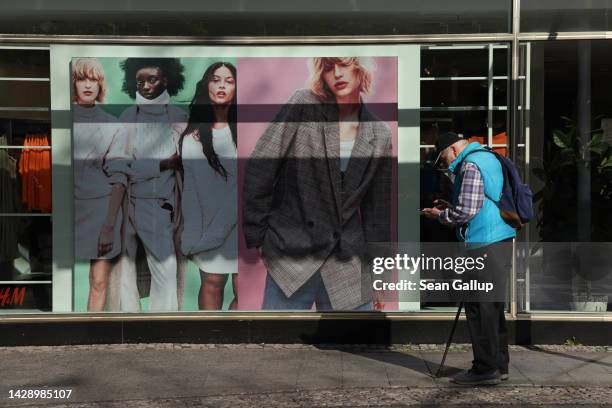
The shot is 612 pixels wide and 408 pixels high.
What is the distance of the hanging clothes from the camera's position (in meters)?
8.73

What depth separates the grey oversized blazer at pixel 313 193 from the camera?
8.72 metres

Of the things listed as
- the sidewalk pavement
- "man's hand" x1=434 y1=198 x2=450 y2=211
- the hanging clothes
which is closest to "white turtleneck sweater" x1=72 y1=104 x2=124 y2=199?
the hanging clothes

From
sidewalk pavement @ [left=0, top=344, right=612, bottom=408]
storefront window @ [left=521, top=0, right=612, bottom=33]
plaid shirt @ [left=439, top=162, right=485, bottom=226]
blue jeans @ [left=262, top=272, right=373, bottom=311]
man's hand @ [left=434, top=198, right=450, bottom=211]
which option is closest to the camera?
sidewalk pavement @ [left=0, top=344, right=612, bottom=408]

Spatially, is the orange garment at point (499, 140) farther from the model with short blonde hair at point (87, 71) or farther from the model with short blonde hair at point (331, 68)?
the model with short blonde hair at point (87, 71)

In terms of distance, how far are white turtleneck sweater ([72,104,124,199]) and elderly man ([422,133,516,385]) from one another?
3.38 m

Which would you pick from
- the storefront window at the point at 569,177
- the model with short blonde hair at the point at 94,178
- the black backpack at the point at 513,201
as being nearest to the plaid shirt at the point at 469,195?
the black backpack at the point at 513,201

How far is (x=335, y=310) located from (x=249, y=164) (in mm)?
1601

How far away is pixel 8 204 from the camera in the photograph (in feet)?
28.8

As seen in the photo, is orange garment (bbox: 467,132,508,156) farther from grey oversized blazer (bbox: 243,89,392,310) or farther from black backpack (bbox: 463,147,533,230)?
black backpack (bbox: 463,147,533,230)

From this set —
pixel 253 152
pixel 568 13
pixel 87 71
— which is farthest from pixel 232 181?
pixel 568 13

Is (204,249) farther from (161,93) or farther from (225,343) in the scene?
(161,93)

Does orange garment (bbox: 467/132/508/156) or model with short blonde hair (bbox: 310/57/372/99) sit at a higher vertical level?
model with short blonde hair (bbox: 310/57/372/99)

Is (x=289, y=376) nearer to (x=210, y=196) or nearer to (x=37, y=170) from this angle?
(x=210, y=196)

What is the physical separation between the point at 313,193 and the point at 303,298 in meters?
1.00
